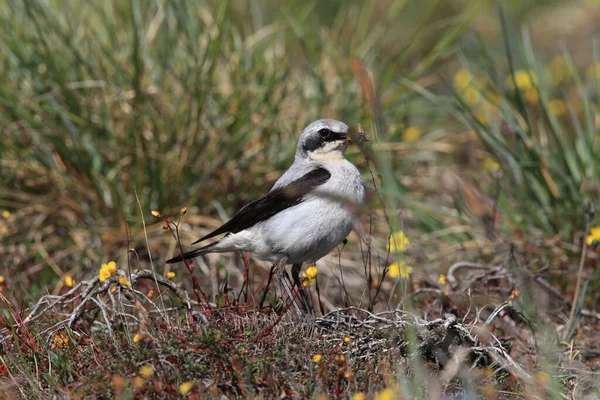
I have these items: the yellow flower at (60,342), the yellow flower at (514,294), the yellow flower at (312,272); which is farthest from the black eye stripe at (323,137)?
the yellow flower at (60,342)

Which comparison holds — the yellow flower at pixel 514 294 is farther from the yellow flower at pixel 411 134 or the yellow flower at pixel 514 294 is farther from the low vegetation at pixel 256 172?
the yellow flower at pixel 411 134

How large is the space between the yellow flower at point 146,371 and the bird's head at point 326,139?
6.48 feet

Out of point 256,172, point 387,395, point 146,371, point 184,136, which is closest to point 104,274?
point 146,371

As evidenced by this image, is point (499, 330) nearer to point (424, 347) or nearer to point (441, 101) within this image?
point (424, 347)

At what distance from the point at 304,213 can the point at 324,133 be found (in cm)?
64

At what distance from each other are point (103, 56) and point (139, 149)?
90 cm

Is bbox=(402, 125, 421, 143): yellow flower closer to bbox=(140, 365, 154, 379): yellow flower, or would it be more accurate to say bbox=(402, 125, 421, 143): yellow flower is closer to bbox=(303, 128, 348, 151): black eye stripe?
bbox=(303, 128, 348, 151): black eye stripe

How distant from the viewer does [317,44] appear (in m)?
7.90

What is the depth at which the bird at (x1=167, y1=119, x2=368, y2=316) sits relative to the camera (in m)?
4.70

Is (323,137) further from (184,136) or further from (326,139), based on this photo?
(184,136)

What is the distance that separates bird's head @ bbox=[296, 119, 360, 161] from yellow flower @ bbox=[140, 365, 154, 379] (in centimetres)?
197

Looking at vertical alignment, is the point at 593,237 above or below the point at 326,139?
below

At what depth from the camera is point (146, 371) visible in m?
3.51

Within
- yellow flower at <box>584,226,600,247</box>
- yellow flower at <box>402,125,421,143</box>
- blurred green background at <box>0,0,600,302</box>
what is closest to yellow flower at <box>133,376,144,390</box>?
blurred green background at <box>0,0,600,302</box>
